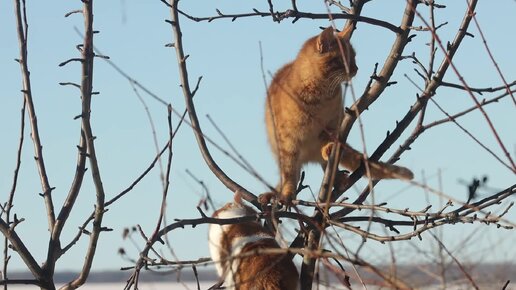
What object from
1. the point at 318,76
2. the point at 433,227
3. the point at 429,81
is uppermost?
the point at 318,76

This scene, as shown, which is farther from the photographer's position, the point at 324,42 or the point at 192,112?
the point at 324,42

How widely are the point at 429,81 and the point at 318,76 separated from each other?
175cm

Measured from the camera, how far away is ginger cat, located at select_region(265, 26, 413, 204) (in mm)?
4402

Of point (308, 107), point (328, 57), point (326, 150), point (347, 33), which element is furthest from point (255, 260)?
point (328, 57)

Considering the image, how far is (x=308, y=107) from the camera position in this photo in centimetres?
462

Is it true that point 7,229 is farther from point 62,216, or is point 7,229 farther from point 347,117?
point 347,117

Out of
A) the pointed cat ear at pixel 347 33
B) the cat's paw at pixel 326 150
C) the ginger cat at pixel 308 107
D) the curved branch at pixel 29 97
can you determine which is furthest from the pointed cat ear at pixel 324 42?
the curved branch at pixel 29 97

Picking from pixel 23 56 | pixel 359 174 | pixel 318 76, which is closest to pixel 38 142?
pixel 23 56

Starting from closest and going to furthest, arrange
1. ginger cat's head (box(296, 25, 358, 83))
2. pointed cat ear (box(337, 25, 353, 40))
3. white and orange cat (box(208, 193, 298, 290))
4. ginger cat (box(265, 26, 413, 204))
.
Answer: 1. pointed cat ear (box(337, 25, 353, 40))
2. white and orange cat (box(208, 193, 298, 290))
3. ginger cat (box(265, 26, 413, 204))
4. ginger cat's head (box(296, 25, 358, 83))

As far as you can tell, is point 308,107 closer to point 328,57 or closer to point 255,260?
point 328,57

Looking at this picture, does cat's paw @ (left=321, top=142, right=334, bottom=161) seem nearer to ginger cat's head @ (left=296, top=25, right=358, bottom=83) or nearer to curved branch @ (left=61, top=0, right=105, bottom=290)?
ginger cat's head @ (left=296, top=25, right=358, bottom=83)

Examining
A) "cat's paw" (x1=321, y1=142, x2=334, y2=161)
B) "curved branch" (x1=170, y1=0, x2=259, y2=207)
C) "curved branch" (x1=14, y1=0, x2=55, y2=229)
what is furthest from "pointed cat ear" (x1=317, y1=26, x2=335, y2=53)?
"curved branch" (x1=14, y1=0, x2=55, y2=229)

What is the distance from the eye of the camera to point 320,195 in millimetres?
3080

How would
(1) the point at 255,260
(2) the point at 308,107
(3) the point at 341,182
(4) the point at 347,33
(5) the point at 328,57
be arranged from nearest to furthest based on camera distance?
(3) the point at 341,182, (4) the point at 347,33, (1) the point at 255,260, (2) the point at 308,107, (5) the point at 328,57
